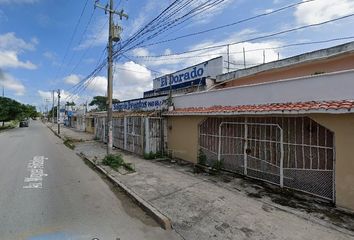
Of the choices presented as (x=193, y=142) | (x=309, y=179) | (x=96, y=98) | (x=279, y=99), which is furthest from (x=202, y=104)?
(x=96, y=98)

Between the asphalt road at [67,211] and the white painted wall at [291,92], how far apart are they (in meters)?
5.24

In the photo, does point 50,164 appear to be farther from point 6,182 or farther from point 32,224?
point 32,224

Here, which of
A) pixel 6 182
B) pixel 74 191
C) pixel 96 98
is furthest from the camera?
pixel 96 98

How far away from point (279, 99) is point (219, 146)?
10.3 ft

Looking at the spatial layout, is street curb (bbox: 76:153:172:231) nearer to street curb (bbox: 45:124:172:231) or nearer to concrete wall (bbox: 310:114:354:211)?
street curb (bbox: 45:124:172:231)

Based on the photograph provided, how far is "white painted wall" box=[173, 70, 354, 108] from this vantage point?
6.46 meters

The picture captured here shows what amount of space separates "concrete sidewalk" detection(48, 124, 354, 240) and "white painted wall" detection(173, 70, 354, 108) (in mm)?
2727

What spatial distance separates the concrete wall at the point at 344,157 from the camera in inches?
230

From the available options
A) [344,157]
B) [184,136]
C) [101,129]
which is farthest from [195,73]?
[101,129]

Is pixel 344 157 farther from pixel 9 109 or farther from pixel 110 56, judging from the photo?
pixel 9 109

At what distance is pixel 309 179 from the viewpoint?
23.3ft

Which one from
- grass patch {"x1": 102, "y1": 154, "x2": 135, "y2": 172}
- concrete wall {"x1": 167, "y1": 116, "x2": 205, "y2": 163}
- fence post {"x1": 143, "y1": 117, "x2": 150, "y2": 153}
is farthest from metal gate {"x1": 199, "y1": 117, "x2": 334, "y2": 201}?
fence post {"x1": 143, "y1": 117, "x2": 150, "y2": 153}

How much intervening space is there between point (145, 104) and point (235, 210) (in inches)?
464

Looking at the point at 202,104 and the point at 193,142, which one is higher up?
the point at 202,104
